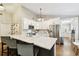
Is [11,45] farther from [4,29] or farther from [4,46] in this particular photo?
[4,29]

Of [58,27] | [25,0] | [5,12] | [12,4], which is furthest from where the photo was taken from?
[58,27]

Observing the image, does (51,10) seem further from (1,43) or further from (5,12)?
(1,43)

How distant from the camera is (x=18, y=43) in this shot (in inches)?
95.4

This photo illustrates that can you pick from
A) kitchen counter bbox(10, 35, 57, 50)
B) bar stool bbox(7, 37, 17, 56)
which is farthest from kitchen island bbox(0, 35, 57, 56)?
bar stool bbox(7, 37, 17, 56)

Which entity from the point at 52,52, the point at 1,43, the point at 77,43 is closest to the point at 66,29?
the point at 77,43

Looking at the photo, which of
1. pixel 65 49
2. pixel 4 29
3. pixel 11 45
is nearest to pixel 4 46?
pixel 11 45

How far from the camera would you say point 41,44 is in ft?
7.33

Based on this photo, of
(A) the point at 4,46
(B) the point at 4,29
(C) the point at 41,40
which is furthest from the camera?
(A) the point at 4,46

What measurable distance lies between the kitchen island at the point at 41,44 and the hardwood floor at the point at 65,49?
10 centimetres

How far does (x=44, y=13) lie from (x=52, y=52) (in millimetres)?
798

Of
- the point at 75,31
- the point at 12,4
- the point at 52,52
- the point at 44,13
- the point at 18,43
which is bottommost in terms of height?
the point at 52,52

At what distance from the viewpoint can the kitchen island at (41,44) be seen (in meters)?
2.20

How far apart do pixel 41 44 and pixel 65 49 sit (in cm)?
49

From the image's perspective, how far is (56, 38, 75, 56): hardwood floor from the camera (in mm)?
2081
